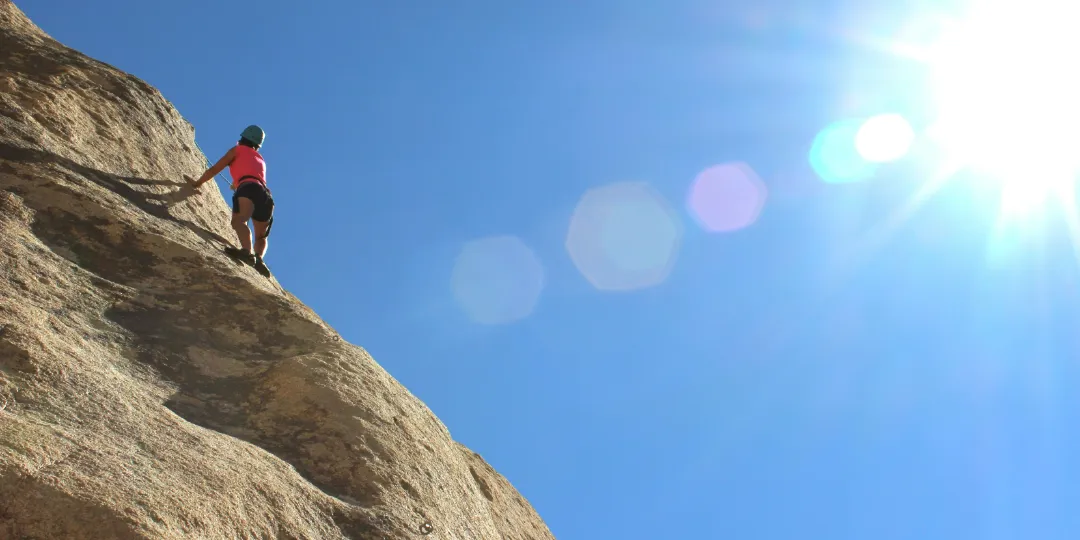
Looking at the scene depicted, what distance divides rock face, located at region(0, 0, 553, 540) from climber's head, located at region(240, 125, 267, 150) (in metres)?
0.89

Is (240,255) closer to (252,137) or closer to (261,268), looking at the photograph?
(261,268)

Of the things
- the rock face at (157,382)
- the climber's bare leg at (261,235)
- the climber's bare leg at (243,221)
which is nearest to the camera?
the rock face at (157,382)

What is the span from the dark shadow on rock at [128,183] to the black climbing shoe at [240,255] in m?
0.27

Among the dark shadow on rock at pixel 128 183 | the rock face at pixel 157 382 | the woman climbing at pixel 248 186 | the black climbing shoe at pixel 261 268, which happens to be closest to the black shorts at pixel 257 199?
the woman climbing at pixel 248 186

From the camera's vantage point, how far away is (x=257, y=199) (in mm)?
9648

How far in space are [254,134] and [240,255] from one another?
2010mm

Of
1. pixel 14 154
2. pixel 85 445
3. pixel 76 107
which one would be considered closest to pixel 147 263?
pixel 14 154

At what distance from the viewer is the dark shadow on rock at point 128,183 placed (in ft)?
23.6

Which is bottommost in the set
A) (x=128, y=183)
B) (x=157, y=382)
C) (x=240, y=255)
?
(x=157, y=382)

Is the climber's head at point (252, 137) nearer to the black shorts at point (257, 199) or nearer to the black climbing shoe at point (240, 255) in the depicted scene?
the black shorts at point (257, 199)

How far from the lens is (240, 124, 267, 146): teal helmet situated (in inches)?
392

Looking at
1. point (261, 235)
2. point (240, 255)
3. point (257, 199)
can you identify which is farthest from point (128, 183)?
point (261, 235)

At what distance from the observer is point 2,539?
11.2 ft

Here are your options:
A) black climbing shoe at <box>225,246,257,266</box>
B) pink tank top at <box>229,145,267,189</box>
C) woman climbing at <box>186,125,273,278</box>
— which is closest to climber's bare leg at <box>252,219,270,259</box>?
woman climbing at <box>186,125,273,278</box>
